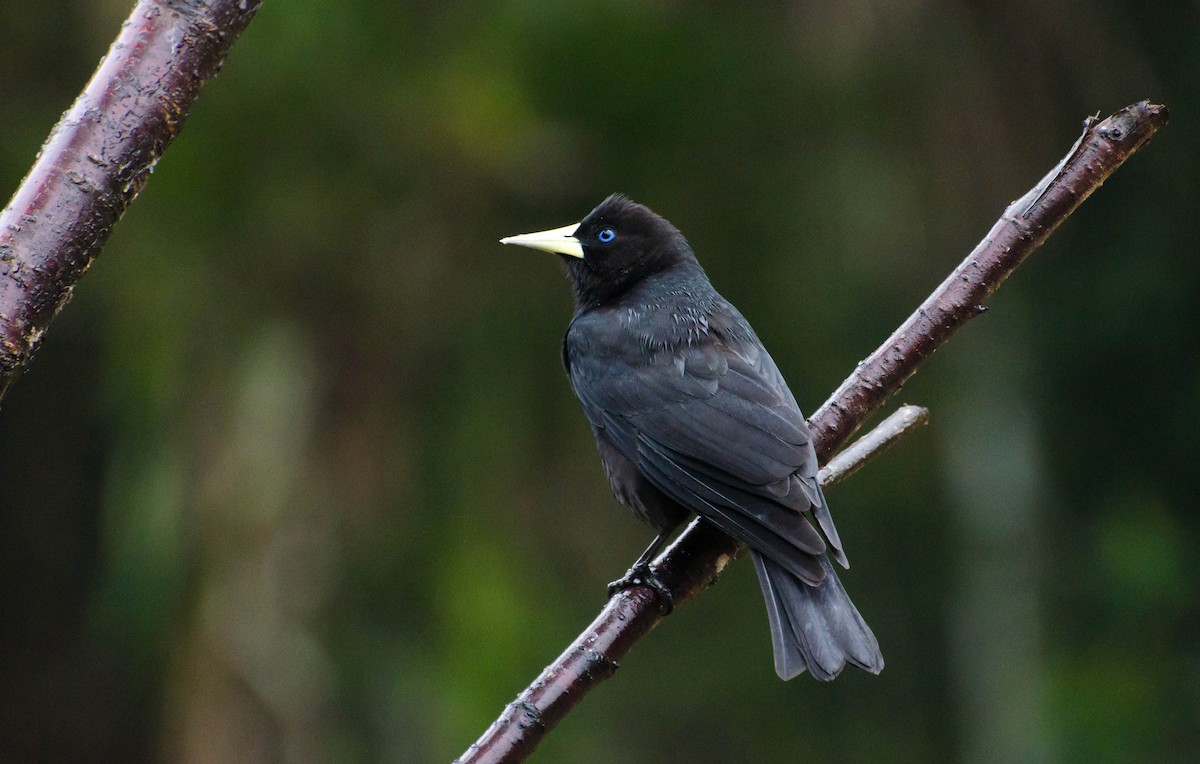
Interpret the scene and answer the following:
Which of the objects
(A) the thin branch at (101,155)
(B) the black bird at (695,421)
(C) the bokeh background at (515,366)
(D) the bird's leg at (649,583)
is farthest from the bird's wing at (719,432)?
(C) the bokeh background at (515,366)

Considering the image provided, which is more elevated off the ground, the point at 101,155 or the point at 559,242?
the point at 559,242

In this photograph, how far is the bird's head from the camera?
13.0 ft

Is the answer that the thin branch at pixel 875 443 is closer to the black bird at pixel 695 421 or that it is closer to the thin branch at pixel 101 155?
the black bird at pixel 695 421

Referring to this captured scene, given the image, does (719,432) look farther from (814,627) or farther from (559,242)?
(559,242)

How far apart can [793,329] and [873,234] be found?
576 millimetres

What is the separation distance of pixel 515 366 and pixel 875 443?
8.58 feet

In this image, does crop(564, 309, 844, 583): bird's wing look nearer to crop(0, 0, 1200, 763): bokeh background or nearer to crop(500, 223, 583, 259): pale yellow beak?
crop(500, 223, 583, 259): pale yellow beak

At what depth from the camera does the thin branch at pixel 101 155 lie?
1805mm

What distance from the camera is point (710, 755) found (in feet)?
23.2

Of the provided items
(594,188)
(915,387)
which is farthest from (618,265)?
(915,387)

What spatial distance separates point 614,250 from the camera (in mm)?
3979

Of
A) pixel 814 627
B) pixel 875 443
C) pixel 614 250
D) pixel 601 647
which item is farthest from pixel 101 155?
pixel 614 250

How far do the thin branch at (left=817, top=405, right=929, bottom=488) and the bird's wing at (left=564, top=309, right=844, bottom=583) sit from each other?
10cm

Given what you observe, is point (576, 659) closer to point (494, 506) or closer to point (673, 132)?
point (494, 506)
